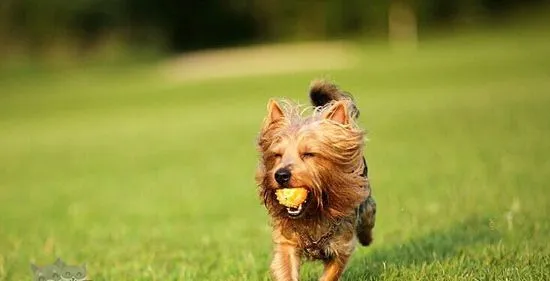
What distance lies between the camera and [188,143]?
2023 centimetres

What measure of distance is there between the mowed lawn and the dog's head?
95 cm

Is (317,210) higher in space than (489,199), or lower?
higher

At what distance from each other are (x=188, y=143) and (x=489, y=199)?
11313 millimetres

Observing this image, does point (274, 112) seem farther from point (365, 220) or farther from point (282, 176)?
point (365, 220)

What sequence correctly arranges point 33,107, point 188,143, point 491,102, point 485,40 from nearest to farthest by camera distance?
1. point 188,143
2. point 491,102
3. point 33,107
4. point 485,40

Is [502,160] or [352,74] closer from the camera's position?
[502,160]

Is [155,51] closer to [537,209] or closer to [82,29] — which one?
[82,29]

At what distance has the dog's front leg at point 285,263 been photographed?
551 cm

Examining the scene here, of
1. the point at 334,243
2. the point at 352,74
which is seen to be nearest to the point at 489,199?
the point at 334,243

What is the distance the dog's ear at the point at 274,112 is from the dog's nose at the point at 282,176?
1.72 feet

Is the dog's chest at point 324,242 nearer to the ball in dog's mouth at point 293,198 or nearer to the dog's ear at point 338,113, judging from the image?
the ball in dog's mouth at point 293,198

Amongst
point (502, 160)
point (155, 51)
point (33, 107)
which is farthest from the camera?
point (155, 51)

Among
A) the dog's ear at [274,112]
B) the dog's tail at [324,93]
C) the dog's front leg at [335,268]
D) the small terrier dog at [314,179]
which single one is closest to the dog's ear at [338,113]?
the small terrier dog at [314,179]

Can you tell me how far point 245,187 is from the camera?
42.7 ft
